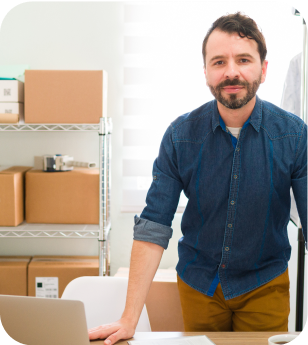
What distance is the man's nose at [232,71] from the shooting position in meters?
1.11

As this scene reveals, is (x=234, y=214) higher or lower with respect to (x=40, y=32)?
lower

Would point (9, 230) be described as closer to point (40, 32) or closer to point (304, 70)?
point (40, 32)

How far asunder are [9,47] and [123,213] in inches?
47.6

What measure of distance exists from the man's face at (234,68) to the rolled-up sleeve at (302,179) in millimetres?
207

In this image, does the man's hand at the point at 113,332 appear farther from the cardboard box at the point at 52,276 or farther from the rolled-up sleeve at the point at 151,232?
the cardboard box at the point at 52,276

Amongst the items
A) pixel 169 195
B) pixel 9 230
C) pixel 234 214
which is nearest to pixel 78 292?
pixel 169 195

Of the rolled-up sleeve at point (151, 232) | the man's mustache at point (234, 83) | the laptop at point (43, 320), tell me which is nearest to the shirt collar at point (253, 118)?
the man's mustache at point (234, 83)

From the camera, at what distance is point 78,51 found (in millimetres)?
2271

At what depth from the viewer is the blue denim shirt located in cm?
115

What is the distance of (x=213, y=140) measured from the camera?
120 cm

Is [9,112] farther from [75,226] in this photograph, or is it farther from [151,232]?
[151,232]

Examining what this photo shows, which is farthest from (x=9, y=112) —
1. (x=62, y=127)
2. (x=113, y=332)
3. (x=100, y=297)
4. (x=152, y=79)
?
(x=113, y=332)

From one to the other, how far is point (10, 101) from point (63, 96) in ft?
0.92

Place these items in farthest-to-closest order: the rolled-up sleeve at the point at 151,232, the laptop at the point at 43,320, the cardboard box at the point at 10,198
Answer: the cardboard box at the point at 10,198 < the rolled-up sleeve at the point at 151,232 < the laptop at the point at 43,320
